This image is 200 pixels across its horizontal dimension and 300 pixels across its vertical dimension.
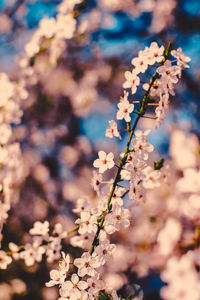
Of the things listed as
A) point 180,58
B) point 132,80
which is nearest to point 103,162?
point 132,80

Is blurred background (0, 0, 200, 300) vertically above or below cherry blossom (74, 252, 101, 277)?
above

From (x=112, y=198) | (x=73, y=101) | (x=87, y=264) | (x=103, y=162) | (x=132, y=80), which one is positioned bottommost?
(x=87, y=264)

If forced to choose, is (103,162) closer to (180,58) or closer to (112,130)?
(112,130)

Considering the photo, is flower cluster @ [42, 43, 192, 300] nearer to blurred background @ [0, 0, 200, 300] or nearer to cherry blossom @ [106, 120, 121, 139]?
cherry blossom @ [106, 120, 121, 139]

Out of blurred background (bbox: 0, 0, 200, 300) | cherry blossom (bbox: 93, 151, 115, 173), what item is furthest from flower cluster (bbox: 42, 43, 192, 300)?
blurred background (bbox: 0, 0, 200, 300)

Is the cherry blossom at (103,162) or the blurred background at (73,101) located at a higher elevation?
the blurred background at (73,101)

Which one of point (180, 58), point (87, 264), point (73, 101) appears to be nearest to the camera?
point (87, 264)

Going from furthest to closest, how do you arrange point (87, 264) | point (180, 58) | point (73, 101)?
1. point (73, 101)
2. point (180, 58)
3. point (87, 264)

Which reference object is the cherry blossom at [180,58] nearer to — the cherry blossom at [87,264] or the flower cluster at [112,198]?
the flower cluster at [112,198]

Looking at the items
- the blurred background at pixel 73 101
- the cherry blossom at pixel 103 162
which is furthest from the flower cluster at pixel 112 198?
the blurred background at pixel 73 101

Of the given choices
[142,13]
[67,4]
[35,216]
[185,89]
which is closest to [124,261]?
[35,216]
